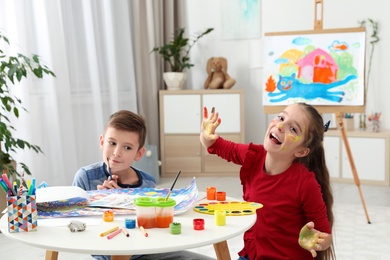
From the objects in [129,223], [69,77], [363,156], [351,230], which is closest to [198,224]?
[129,223]

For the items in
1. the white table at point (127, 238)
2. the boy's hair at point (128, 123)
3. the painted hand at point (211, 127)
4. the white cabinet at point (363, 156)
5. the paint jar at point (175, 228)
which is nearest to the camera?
the white table at point (127, 238)

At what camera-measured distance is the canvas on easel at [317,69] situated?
4.02 m

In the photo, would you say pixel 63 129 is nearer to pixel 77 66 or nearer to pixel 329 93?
pixel 77 66

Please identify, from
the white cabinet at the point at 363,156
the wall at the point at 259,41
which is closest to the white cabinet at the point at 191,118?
the wall at the point at 259,41

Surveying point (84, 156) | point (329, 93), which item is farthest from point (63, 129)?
point (329, 93)

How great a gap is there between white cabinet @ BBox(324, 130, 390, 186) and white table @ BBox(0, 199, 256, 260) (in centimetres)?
347

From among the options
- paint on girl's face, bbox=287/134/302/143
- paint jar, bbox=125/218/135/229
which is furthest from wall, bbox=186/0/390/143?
paint jar, bbox=125/218/135/229

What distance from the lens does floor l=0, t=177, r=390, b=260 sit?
3.04m

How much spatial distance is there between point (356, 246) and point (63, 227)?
2126 mm

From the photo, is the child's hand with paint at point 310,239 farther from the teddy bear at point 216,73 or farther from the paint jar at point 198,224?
the teddy bear at point 216,73

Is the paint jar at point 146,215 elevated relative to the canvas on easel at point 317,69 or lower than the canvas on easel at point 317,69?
lower

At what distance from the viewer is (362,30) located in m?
3.94

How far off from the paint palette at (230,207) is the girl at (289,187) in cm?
22

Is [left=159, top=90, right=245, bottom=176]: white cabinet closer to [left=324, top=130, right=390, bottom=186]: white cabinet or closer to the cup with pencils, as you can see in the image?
[left=324, top=130, right=390, bottom=186]: white cabinet
